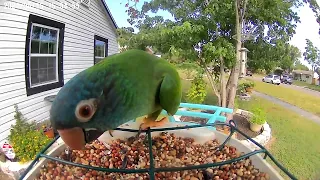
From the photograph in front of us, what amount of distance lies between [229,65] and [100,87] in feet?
9.80

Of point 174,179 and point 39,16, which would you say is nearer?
point 174,179

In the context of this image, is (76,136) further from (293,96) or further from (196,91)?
(293,96)

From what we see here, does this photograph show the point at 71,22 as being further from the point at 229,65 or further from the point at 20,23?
the point at 229,65

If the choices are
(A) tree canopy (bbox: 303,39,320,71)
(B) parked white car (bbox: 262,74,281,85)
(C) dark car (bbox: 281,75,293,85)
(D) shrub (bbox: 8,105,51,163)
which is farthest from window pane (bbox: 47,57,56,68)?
(C) dark car (bbox: 281,75,293,85)

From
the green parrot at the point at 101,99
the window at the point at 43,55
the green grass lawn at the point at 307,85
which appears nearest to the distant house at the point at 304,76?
the green grass lawn at the point at 307,85

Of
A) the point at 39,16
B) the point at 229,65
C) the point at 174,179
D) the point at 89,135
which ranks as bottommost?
the point at 174,179

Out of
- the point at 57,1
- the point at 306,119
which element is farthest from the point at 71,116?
the point at 306,119

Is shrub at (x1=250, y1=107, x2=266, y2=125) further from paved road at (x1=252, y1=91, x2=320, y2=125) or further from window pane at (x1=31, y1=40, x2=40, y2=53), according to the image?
window pane at (x1=31, y1=40, x2=40, y2=53)

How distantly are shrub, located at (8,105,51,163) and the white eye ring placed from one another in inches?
73.8

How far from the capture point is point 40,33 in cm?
235

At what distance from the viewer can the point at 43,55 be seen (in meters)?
2.40

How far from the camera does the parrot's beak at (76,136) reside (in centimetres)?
35

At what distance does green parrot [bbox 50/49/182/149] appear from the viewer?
331 mm

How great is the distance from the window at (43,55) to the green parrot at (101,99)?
2.09 metres
